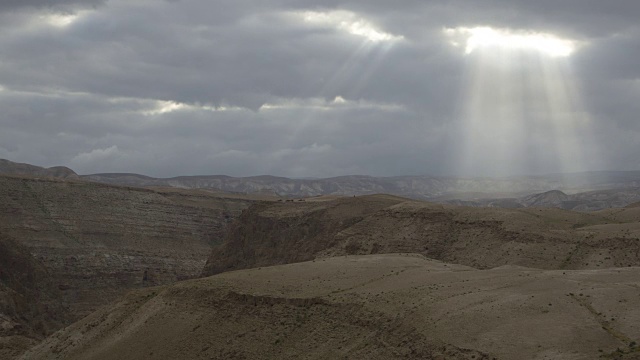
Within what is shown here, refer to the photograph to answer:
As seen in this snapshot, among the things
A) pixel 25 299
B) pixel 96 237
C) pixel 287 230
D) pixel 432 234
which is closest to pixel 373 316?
pixel 432 234

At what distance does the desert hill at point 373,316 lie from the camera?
32344 mm

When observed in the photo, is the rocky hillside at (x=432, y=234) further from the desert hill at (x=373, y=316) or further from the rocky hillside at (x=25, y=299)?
the rocky hillside at (x=25, y=299)

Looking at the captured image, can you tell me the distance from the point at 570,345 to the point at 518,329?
288 cm

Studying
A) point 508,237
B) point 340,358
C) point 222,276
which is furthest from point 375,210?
point 340,358

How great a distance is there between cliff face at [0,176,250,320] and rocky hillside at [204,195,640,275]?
18976 mm

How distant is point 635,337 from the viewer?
30062 mm

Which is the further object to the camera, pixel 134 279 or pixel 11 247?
pixel 134 279

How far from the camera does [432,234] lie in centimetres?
6469

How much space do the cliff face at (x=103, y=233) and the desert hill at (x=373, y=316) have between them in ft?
139

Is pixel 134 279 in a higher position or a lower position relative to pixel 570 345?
lower

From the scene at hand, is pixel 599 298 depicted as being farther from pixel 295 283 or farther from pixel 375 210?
pixel 375 210

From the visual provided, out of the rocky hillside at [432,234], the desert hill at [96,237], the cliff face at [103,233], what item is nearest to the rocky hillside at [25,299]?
the desert hill at [96,237]

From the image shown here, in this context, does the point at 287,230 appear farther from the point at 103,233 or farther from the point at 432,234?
the point at 103,233

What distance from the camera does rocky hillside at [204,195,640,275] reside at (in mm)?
55750
